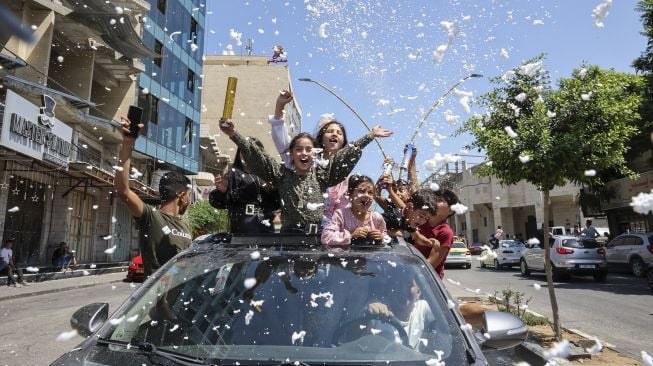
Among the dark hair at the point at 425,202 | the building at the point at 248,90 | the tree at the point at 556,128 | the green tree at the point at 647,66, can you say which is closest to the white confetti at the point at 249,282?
the dark hair at the point at 425,202

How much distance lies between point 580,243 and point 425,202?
1554 centimetres

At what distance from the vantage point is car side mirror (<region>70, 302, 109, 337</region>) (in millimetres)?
2561

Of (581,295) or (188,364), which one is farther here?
(581,295)

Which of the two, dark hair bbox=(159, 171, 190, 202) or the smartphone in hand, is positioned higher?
the smartphone in hand

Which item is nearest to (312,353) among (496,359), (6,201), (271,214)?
(271,214)

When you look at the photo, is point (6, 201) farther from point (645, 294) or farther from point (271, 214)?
point (645, 294)

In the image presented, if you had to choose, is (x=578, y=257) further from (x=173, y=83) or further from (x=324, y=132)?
(x=173, y=83)

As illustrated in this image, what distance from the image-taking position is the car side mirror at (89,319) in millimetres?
2561

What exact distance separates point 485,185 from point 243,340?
52482 mm

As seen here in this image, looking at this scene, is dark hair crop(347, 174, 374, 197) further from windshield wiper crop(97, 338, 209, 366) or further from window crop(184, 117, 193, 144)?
window crop(184, 117, 193, 144)

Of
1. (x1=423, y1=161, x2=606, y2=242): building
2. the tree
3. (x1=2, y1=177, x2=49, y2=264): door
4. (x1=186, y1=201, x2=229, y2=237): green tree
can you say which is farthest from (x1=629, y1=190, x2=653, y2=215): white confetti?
(x1=423, y1=161, x2=606, y2=242): building

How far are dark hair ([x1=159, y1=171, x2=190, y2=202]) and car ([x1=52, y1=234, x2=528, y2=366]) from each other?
117 cm

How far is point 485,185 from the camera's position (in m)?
52.1

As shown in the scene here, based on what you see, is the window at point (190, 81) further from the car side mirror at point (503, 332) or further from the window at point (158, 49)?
the car side mirror at point (503, 332)
